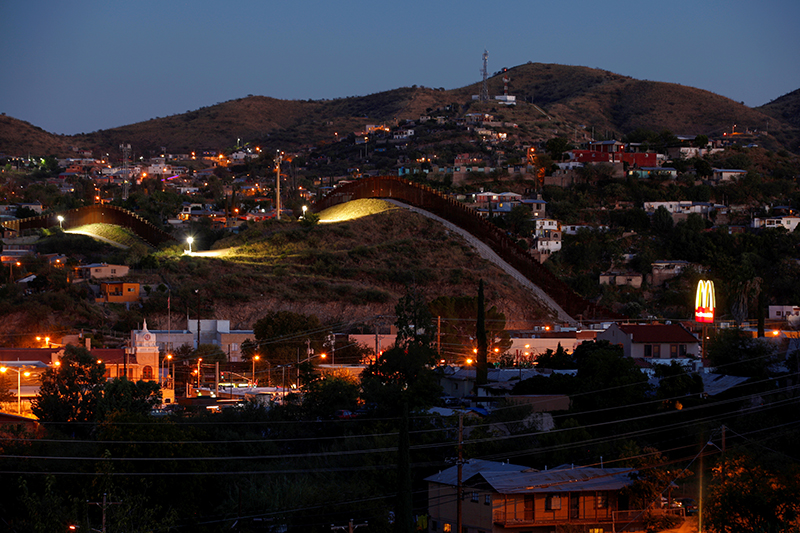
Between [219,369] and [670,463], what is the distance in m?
23.4

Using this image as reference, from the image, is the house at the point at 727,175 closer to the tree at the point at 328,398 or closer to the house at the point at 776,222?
the house at the point at 776,222

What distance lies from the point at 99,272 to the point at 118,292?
4.46 metres

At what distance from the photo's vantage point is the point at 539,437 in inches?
1297

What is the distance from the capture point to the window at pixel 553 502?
28.2 m

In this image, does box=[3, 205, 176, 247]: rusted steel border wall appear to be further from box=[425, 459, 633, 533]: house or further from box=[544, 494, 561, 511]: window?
box=[544, 494, 561, 511]: window

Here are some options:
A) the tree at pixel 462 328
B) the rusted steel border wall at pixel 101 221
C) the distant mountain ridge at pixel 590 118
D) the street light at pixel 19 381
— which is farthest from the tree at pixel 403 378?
the distant mountain ridge at pixel 590 118

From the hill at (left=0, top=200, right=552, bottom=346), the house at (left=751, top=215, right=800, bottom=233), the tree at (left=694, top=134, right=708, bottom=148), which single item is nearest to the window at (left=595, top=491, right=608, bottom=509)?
the hill at (left=0, top=200, right=552, bottom=346)

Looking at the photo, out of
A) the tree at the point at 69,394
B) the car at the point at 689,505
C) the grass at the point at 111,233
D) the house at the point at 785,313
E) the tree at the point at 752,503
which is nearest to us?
the tree at the point at 752,503

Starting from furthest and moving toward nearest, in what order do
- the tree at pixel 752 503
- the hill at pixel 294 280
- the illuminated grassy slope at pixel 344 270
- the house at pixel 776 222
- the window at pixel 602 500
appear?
the house at pixel 776 222 → the illuminated grassy slope at pixel 344 270 → the hill at pixel 294 280 → the window at pixel 602 500 → the tree at pixel 752 503

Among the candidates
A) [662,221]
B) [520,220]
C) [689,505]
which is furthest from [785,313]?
[689,505]

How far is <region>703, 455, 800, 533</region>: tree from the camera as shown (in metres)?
26.1

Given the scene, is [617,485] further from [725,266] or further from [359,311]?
[725,266]

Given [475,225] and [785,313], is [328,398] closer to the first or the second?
[785,313]

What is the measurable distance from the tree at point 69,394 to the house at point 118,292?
78.8ft
